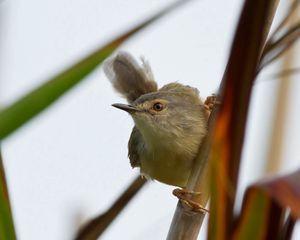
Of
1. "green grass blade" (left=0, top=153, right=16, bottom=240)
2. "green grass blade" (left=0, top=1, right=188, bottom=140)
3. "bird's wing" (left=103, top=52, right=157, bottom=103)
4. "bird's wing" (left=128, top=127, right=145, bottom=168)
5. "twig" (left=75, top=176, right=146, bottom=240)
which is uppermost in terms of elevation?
"bird's wing" (left=103, top=52, right=157, bottom=103)

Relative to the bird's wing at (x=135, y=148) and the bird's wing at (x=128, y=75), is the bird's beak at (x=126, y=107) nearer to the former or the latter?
the bird's wing at (x=135, y=148)

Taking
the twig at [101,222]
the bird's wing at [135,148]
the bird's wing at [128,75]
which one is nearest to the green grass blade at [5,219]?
the twig at [101,222]

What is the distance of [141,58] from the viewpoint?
3.80m

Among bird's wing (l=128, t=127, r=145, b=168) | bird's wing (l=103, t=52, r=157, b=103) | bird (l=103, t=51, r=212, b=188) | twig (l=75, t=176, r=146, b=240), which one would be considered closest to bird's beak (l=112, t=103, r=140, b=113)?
bird (l=103, t=51, r=212, b=188)

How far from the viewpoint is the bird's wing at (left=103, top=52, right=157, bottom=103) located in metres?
3.62

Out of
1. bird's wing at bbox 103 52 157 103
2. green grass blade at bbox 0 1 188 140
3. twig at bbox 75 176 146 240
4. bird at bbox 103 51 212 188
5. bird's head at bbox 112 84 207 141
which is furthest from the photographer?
bird's wing at bbox 103 52 157 103

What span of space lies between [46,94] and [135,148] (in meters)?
2.27

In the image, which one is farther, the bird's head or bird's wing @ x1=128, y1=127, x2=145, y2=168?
bird's wing @ x1=128, y1=127, x2=145, y2=168

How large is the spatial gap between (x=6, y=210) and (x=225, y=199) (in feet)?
1.61

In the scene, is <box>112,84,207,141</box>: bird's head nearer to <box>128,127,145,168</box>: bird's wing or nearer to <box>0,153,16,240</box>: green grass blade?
<box>128,127,145,168</box>: bird's wing

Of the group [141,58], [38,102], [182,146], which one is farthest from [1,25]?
[141,58]

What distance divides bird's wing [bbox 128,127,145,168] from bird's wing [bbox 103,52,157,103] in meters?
0.34

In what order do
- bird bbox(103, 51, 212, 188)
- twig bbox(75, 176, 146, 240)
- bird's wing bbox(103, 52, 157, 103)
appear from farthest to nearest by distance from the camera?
bird's wing bbox(103, 52, 157, 103) → bird bbox(103, 51, 212, 188) → twig bbox(75, 176, 146, 240)

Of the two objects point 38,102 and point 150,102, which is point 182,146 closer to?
point 150,102
